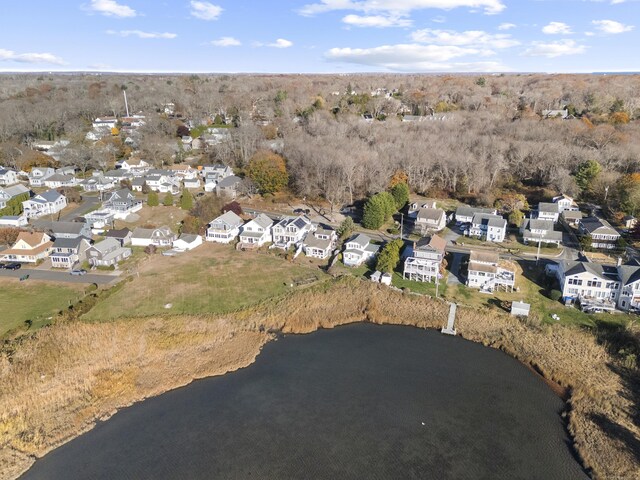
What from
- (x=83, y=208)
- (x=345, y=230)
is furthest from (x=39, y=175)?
(x=345, y=230)

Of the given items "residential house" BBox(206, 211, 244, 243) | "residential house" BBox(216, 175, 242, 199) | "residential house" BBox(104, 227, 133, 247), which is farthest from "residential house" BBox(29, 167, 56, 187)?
"residential house" BBox(206, 211, 244, 243)

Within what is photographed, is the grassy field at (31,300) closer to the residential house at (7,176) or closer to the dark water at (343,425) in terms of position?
the dark water at (343,425)

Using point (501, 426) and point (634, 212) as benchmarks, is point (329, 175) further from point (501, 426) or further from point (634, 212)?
point (501, 426)

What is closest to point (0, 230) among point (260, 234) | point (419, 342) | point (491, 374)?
point (260, 234)

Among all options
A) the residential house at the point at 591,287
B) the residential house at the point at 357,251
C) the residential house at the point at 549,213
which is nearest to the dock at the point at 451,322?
the residential house at the point at 591,287

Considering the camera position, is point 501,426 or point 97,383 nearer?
point 501,426

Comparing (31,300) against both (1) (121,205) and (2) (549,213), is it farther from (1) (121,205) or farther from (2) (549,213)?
(2) (549,213)

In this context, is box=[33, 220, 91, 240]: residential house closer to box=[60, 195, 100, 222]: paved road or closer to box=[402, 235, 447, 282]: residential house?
box=[60, 195, 100, 222]: paved road
